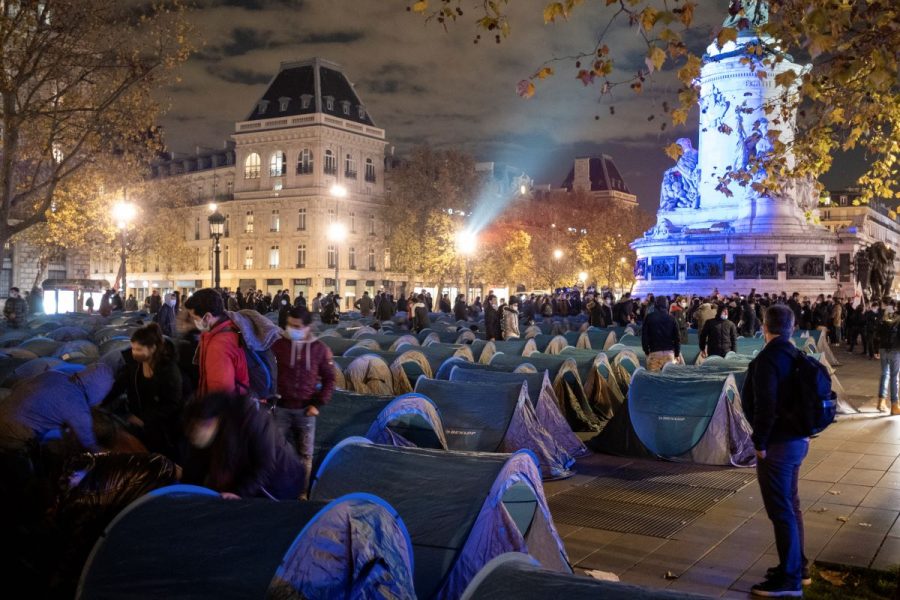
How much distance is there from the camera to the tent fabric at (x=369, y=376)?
12891 millimetres

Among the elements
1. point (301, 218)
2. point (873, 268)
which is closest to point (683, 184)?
point (873, 268)

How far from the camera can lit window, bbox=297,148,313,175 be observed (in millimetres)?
75525

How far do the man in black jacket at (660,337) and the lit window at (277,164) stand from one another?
65.5 m

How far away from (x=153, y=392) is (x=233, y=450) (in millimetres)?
2330

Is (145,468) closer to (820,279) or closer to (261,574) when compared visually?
(261,574)

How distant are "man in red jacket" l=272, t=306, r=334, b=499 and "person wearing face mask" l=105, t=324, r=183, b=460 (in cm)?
87

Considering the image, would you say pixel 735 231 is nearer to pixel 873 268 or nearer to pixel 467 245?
pixel 873 268

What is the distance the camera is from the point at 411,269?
67188 millimetres

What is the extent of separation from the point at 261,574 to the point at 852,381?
66.1 feet

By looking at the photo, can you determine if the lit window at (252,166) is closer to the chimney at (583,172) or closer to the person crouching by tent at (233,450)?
the chimney at (583,172)

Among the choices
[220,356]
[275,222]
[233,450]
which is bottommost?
[233,450]

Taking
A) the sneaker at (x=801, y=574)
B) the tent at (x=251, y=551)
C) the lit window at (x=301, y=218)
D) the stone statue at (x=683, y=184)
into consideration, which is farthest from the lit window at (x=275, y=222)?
the tent at (x=251, y=551)

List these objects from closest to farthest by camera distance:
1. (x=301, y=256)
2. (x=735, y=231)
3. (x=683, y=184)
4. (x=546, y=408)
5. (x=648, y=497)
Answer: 1. (x=648, y=497)
2. (x=546, y=408)
3. (x=735, y=231)
4. (x=683, y=184)
5. (x=301, y=256)

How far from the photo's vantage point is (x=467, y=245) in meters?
58.0
